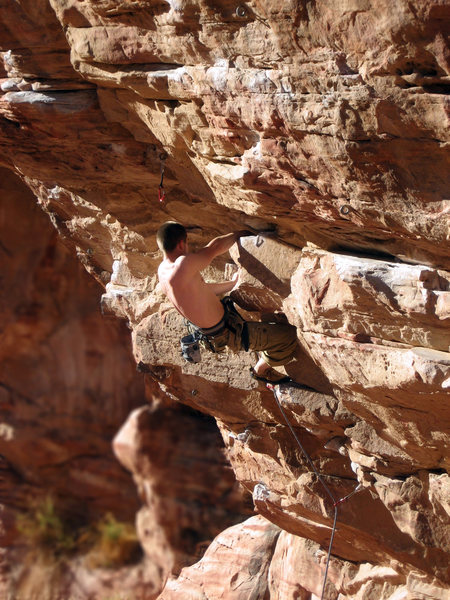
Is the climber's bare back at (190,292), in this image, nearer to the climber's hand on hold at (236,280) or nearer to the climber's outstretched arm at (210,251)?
the climber's outstretched arm at (210,251)

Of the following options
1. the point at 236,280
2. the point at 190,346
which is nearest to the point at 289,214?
the point at 236,280

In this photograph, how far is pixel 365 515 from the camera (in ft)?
17.6

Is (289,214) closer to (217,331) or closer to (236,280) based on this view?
(236,280)

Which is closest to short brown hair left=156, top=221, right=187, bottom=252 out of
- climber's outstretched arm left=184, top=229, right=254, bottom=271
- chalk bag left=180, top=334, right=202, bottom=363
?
climber's outstretched arm left=184, top=229, right=254, bottom=271

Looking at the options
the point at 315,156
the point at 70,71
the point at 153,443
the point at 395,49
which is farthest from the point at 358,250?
the point at 153,443

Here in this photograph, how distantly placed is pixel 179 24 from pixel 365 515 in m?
3.63

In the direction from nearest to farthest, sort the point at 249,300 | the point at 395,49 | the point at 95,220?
the point at 395,49 → the point at 249,300 → the point at 95,220

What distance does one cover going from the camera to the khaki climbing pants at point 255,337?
466cm

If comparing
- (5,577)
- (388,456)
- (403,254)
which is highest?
(403,254)

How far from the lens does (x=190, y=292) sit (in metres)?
4.45

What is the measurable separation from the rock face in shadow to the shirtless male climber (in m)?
0.15

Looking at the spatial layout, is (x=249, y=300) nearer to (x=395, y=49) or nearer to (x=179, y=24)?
(x=179, y=24)

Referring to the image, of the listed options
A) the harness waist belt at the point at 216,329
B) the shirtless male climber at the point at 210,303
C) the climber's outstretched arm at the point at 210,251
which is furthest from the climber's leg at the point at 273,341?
the climber's outstretched arm at the point at 210,251

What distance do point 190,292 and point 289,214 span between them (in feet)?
2.50
